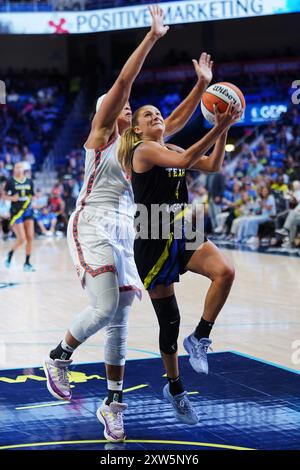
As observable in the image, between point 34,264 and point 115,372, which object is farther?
point 34,264

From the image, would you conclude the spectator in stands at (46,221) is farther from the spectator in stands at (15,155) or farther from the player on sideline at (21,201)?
the player on sideline at (21,201)

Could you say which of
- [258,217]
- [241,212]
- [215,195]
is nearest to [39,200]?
[215,195]

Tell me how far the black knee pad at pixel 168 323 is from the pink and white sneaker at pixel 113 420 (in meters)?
0.45

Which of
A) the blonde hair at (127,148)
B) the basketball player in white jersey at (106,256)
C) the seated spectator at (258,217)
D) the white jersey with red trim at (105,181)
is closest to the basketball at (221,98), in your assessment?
the basketball player in white jersey at (106,256)

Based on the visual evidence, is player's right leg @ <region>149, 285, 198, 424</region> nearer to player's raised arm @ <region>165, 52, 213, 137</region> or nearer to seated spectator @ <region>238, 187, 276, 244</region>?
player's raised arm @ <region>165, 52, 213, 137</region>

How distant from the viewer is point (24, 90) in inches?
1040

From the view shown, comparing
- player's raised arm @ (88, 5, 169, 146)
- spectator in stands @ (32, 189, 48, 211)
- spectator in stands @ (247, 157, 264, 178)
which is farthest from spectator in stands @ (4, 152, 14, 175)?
player's raised arm @ (88, 5, 169, 146)

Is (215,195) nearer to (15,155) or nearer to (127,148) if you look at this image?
(15,155)

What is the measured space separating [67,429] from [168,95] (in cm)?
2145

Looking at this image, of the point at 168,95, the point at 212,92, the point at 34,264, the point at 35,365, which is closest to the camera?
the point at 212,92

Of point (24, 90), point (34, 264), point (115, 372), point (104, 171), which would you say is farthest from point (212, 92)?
point (24, 90)

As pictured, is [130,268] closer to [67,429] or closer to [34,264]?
[67,429]

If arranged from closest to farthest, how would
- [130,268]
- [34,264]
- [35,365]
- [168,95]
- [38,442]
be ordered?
[38,442] → [130,268] → [35,365] → [34,264] → [168,95]

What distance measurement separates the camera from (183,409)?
14.6 feet
